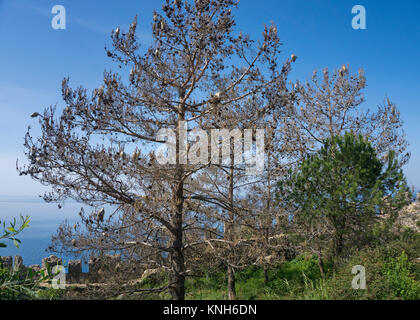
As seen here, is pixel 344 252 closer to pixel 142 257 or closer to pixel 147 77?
pixel 142 257

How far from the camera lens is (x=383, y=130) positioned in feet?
36.9

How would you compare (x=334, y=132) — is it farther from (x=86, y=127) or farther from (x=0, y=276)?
(x=0, y=276)

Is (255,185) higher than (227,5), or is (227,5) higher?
(227,5)

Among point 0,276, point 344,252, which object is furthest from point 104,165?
point 344,252

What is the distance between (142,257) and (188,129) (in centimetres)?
298

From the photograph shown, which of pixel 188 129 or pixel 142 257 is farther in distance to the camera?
pixel 142 257

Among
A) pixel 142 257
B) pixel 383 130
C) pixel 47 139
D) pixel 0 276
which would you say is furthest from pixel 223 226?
pixel 0 276

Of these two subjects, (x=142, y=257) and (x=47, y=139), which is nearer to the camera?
(x=47, y=139)

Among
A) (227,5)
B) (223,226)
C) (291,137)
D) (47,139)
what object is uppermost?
(227,5)

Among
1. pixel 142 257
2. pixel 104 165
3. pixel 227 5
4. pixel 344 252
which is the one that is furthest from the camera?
pixel 344 252

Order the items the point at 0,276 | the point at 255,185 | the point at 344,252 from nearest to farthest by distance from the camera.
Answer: the point at 0,276 < the point at 344,252 < the point at 255,185

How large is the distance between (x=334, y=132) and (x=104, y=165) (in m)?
8.30

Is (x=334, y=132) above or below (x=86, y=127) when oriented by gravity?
above
